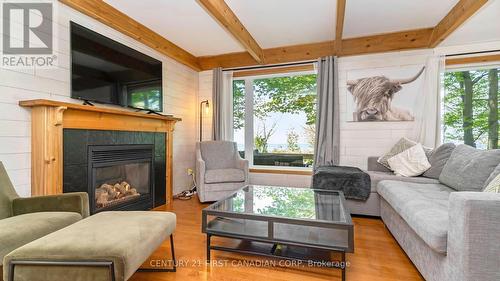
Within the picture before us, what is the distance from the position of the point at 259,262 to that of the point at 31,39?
2.61 metres

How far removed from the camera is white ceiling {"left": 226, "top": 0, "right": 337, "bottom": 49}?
252 centimetres

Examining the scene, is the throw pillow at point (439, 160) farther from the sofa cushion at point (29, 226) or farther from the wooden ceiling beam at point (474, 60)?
the sofa cushion at point (29, 226)

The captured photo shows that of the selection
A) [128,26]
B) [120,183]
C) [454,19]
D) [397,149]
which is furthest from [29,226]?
[454,19]

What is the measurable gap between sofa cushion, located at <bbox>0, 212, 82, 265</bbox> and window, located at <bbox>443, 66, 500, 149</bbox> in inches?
166

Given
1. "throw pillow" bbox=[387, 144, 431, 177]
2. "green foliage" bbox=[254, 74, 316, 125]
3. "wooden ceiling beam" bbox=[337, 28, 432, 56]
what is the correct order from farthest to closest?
"green foliage" bbox=[254, 74, 316, 125] → "wooden ceiling beam" bbox=[337, 28, 432, 56] → "throw pillow" bbox=[387, 144, 431, 177]

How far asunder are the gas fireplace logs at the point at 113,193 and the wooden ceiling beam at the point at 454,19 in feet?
13.2

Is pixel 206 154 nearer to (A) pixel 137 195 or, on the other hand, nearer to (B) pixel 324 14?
(A) pixel 137 195

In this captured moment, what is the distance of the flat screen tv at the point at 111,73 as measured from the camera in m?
2.30

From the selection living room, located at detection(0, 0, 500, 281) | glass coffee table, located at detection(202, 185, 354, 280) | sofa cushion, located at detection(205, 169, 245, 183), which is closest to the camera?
living room, located at detection(0, 0, 500, 281)

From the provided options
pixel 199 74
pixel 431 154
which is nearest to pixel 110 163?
pixel 199 74

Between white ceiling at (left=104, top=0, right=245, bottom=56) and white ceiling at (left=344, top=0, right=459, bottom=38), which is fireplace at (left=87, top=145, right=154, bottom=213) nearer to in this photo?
white ceiling at (left=104, top=0, right=245, bottom=56)

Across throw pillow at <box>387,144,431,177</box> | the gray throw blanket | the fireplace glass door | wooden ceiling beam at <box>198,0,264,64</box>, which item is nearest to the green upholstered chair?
the fireplace glass door

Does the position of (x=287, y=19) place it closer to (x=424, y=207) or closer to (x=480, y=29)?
(x=480, y=29)

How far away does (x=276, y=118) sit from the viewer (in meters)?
4.05
